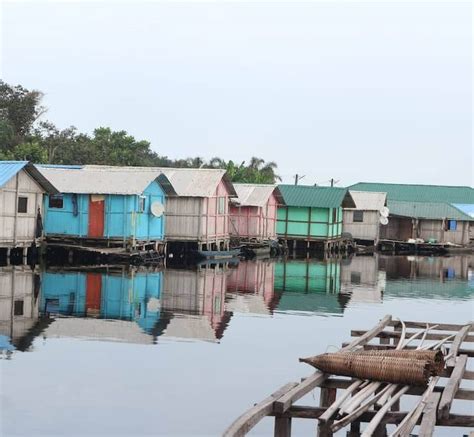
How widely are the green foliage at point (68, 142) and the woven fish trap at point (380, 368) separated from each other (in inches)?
1819

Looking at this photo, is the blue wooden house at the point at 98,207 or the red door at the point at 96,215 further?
the red door at the point at 96,215

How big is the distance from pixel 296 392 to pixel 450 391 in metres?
1.48

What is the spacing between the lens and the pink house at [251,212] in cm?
4650

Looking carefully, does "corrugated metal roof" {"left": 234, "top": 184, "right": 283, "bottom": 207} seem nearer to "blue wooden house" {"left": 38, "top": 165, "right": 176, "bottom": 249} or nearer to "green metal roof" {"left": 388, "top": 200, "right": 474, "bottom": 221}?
"blue wooden house" {"left": 38, "top": 165, "right": 176, "bottom": 249}

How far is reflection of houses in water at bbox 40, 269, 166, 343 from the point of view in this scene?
18.1 meters

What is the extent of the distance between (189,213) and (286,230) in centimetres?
1226

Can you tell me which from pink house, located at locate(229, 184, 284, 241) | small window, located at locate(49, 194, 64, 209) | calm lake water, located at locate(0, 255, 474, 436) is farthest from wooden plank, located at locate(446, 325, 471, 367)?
pink house, located at locate(229, 184, 284, 241)

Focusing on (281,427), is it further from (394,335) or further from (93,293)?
(93,293)

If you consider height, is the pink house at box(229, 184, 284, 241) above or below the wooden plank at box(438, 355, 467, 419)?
above

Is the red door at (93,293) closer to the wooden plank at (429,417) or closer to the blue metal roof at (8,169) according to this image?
the blue metal roof at (8,169)

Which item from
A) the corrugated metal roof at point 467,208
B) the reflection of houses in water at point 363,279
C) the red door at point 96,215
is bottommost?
the reflection of houses in water at point 363,279

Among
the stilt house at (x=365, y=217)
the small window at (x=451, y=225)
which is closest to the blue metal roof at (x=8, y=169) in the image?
the stilt house at (x=365, y=217)

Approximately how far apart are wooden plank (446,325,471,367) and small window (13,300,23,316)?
10.4m

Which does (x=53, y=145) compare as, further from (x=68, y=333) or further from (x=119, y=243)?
(x=68, y=333)
